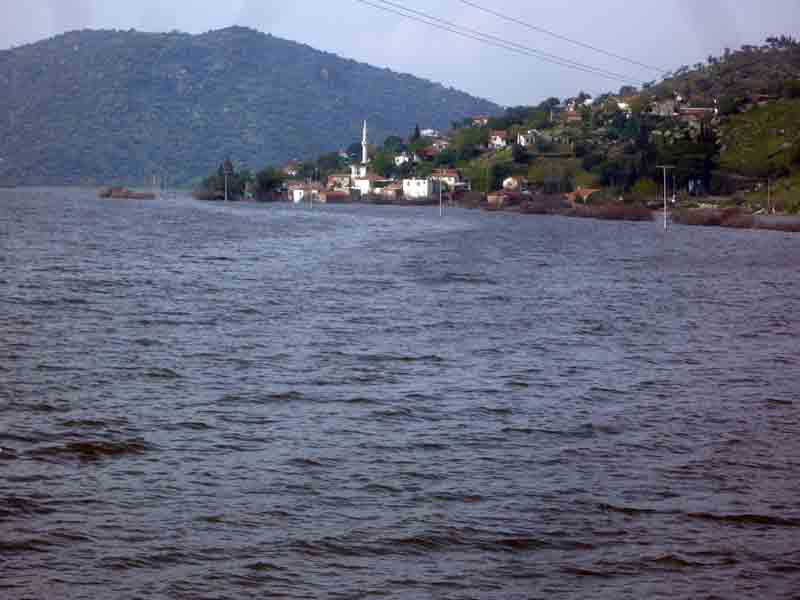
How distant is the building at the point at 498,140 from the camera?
4764 inches

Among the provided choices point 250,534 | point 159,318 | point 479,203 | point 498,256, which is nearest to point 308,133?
point 479,203

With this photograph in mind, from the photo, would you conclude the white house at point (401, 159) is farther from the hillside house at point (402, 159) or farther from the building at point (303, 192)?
the building at point (303, 192)

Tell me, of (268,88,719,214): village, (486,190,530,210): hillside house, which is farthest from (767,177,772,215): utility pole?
(486,190,530,210): hillside house

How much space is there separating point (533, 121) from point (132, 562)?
121088 mm

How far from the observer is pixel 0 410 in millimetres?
10883

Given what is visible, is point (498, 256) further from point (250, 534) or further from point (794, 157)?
point (794, 157)

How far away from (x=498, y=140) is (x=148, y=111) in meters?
62.1

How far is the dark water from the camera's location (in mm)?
7012

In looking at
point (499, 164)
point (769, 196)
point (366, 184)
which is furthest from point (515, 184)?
point (769, 196)

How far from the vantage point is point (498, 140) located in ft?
400

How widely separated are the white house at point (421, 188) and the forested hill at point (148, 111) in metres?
46.2

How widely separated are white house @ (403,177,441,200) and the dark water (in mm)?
85018

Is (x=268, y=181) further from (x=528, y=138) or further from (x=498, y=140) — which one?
(x=528, y=138)

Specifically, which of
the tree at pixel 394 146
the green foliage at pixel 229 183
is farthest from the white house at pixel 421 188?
the tree at pixel 394 146
